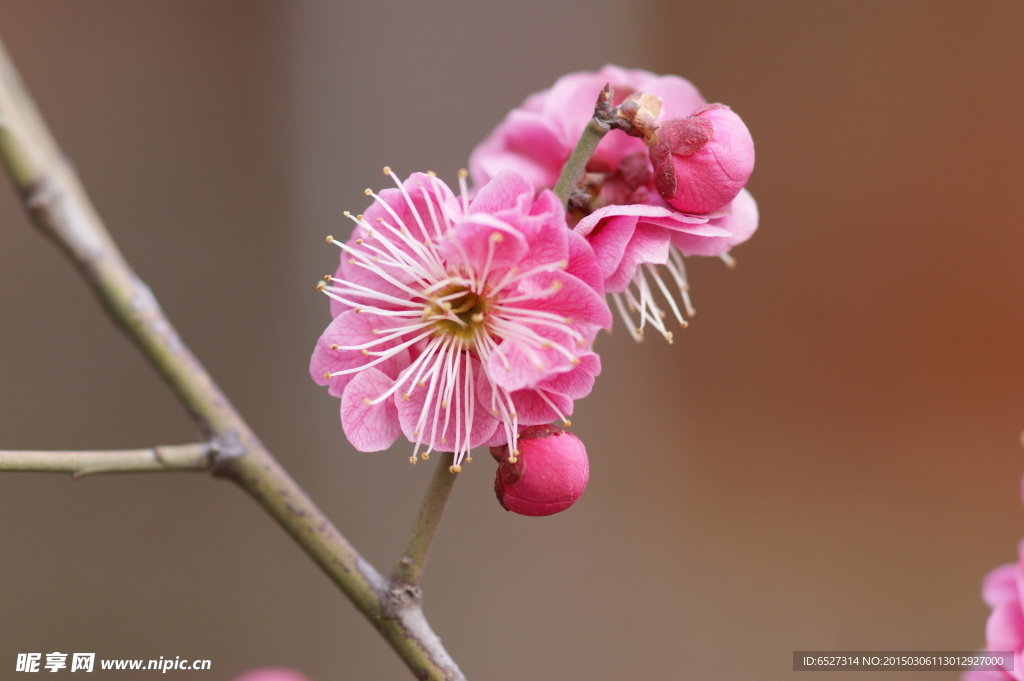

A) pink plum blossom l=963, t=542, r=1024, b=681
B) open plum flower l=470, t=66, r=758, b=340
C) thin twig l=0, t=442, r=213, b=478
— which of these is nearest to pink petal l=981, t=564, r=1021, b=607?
pink plum blossom l=963, t=542, r=1024, b=681

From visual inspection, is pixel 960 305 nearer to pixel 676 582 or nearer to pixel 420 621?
pixel 676 582

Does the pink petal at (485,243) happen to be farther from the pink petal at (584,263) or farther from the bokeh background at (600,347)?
the bokeh background at (600,347)

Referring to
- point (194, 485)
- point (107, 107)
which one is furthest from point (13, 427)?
point (107, 107)

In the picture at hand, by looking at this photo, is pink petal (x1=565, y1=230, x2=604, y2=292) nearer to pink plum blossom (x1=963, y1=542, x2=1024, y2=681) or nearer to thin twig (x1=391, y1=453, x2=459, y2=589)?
thin twig (x1=391, y1=453, x2=459, y2=589)

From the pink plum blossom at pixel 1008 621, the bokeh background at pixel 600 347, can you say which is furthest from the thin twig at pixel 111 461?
the bokeh background at pixel 600 347

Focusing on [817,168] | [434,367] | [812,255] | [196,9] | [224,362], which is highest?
[196,9]

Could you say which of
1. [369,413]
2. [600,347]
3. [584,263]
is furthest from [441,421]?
[600,347]
